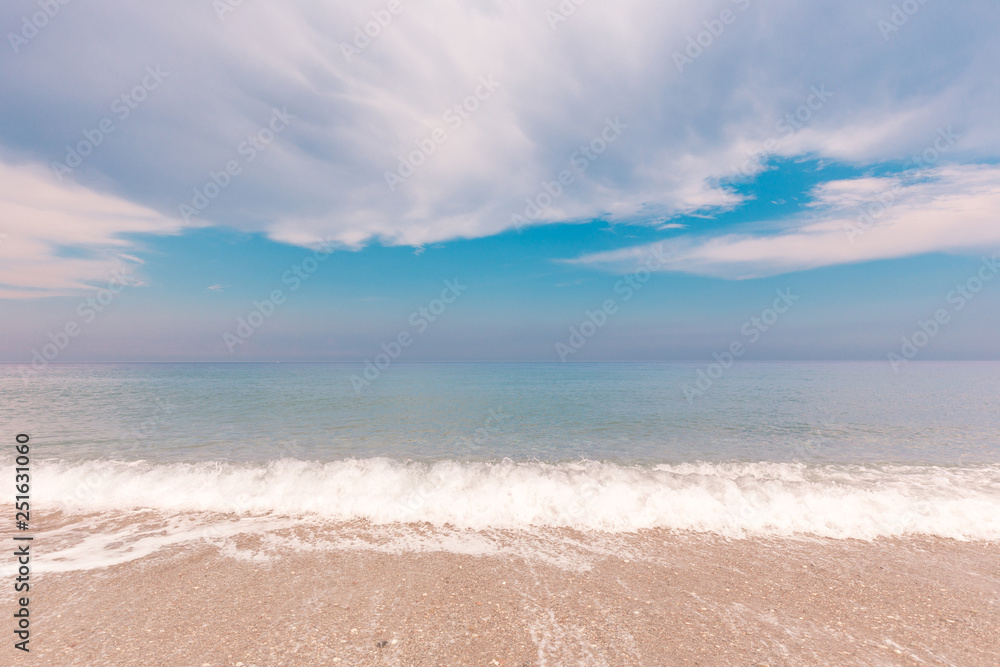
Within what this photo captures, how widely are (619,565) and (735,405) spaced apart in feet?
104

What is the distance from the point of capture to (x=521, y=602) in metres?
6.68

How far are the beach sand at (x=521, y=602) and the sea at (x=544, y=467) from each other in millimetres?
1357

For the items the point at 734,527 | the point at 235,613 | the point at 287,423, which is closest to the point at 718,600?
the point at 734,527

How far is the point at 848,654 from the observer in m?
5.54

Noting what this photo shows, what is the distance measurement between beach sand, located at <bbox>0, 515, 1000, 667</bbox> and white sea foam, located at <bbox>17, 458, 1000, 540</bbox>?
0.87 metres

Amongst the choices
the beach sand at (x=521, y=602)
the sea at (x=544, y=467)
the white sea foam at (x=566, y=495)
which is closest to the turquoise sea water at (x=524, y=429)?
the sea at (x=544, y=467)

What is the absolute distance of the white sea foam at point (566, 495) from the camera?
400 inches

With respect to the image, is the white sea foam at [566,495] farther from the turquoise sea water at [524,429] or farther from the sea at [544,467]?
the turquoise sea water at [524,429]

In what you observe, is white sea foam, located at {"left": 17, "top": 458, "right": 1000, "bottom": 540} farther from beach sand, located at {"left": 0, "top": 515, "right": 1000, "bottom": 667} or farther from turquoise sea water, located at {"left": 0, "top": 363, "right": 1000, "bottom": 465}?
turquoise sea water, located at {"left": 0, "top": 363, "right": 1000, "bottom": 465}

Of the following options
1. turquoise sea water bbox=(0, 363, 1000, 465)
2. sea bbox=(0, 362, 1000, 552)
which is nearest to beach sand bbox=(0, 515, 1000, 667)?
sea bbox=(0, 362, 1000, 552)

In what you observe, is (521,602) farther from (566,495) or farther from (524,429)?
(524,429)

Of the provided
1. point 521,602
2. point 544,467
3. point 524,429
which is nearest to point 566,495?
point 544,467

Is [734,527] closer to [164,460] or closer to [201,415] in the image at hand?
[164,460]

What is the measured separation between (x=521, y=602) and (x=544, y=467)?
8.75 metres
